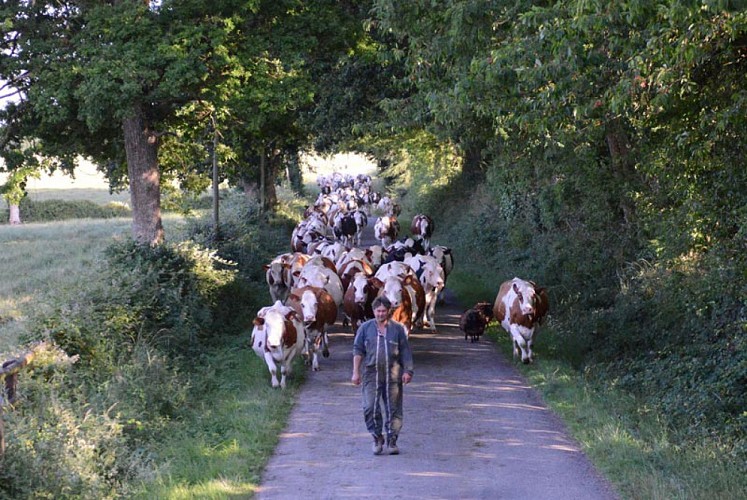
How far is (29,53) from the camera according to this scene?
19.6 metres

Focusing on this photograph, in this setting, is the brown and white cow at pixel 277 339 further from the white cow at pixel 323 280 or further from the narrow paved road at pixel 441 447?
the white cow at pixel 323 280

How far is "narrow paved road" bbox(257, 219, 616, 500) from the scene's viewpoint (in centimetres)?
910

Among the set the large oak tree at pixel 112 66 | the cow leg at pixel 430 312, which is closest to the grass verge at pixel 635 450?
the cow leg at pixel 430 312

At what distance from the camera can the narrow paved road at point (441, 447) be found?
9.10 m

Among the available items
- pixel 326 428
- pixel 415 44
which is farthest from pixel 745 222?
pixel 415 44

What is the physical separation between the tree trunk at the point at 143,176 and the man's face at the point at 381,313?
39.7ft

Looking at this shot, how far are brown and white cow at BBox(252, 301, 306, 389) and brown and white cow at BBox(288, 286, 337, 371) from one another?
78cm

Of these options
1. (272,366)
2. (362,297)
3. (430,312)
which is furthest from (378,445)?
(430,312)

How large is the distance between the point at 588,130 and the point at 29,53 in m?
12.2

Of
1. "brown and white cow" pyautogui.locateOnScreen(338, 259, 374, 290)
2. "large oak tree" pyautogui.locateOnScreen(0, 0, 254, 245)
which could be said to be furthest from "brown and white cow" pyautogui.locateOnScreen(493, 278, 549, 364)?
"large oak tree" pyautogui.locateOnScreen(0, 0, 254, 245)

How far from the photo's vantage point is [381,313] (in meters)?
10.1

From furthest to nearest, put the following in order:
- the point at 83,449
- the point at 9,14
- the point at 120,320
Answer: the point at 9,14 → the point at 120,320 → the point at 83,449

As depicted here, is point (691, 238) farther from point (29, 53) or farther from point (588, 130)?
point (29, 53)

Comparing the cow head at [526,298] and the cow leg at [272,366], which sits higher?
the cow head at [526,298]
